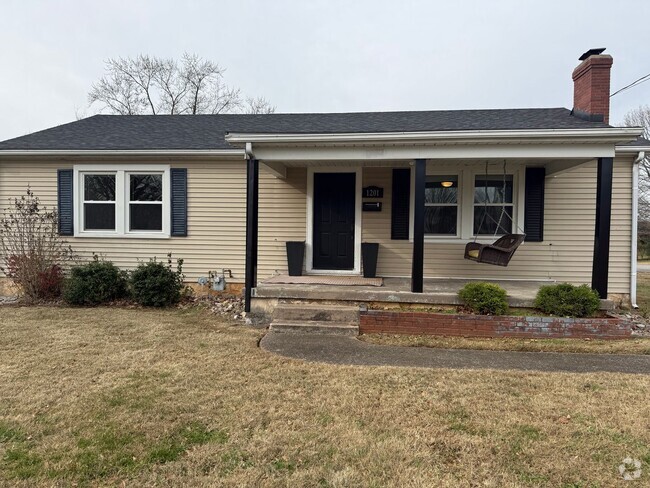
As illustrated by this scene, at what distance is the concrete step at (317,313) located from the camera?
527 cm

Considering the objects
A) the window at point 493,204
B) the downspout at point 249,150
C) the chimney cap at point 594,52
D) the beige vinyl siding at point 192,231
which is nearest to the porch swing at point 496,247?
the window at point 493,204

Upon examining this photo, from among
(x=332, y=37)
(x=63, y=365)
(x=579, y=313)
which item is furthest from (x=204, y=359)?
(x=332, y=37)

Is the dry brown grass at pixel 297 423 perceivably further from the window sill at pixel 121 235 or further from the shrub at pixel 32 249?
the window sill at pixel 121 235

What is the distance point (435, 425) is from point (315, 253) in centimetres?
497

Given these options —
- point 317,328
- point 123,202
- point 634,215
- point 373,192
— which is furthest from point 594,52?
point 123,202

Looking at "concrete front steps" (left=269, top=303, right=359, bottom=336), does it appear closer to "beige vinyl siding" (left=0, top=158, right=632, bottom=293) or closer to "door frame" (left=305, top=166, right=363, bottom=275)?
"door frame" (left=305, top=166, right=363, bottom=275)

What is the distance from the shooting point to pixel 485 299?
5145mm

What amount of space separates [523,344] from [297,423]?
130 inches

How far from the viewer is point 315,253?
24.4 feet

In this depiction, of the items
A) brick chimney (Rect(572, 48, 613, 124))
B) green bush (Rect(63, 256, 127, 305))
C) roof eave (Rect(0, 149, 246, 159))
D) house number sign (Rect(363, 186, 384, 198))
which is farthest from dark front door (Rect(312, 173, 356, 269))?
brick chimney (Rect(572, 48, 613, 124))

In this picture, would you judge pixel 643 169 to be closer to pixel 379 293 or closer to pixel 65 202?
pixel 379 293

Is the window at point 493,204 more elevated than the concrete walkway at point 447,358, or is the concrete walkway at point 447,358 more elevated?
the window at point 493,204

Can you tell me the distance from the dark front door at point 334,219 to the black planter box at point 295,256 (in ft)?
1.39

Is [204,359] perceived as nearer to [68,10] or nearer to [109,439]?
[109,439]
